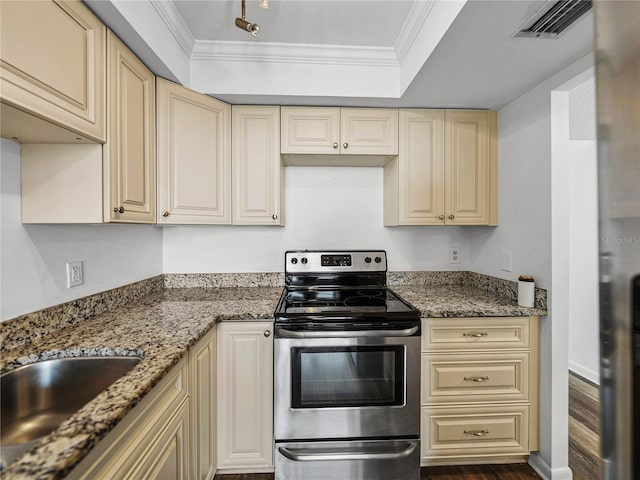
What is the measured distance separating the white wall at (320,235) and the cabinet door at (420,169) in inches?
12.3

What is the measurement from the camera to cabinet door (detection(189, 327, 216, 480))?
1.36 m

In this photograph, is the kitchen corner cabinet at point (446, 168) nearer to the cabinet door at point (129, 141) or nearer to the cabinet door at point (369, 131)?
the cabinet door at point (369, 131)

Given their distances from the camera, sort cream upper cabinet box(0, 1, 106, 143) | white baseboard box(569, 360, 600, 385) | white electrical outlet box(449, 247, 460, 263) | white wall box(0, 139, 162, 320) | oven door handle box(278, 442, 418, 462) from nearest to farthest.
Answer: cream upper cabinet box(0, 1, 106, 143)
white wall box(0, 139, 162, 320)
oven door handle box(278, 442, 418, 462)
white electrical outlet box(449, 247, 460, 263)
white baseboard box(569, 360, 600, 385)

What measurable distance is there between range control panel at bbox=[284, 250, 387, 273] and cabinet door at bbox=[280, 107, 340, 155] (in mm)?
696

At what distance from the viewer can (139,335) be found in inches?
50.3

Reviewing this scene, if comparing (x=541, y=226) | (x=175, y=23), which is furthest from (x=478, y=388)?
(x=175, y=23)

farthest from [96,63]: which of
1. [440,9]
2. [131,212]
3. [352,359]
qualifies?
[352,359]

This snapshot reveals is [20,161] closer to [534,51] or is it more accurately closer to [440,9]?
[440,9]

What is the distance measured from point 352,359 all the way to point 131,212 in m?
1.31

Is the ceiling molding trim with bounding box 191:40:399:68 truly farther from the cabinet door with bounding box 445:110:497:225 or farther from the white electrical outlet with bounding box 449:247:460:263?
the white electrical outlet with bounding box 449:247:460:263

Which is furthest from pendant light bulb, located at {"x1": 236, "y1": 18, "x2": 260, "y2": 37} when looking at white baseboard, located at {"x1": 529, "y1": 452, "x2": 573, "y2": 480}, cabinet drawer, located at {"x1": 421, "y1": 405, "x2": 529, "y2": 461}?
white baseboard, located at {"x1": 529, "y1": 452, "x2": 573, "y2": 480}

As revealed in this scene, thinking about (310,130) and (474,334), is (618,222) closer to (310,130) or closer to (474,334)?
(474,334)

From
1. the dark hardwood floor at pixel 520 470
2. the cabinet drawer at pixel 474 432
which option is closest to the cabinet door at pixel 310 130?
the cabinet drawer at pixel 474 432

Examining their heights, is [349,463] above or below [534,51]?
below
